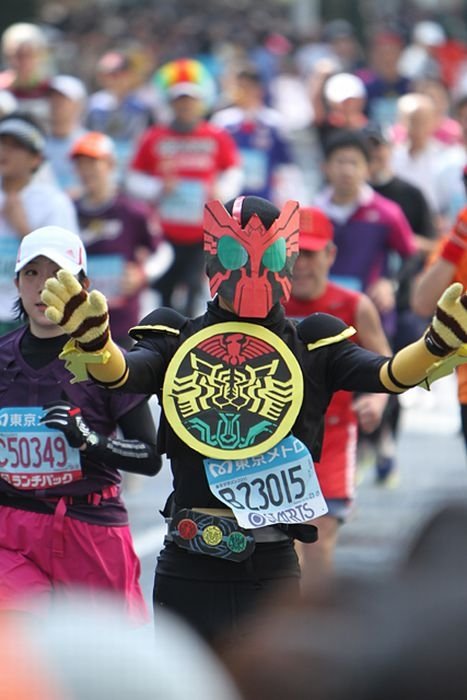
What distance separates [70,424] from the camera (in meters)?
5.04

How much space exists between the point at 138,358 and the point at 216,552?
0.53 metres

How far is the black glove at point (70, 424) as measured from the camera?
5.03 meters

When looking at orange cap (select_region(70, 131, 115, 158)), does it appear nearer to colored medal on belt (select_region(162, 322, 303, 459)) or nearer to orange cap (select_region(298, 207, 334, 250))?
orange cap (select_region(298, 207, 334, 250))

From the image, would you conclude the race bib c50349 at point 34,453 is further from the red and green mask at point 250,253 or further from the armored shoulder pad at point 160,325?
the red and green mask at point 250,253

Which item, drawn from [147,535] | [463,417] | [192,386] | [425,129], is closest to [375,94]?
[425,129]

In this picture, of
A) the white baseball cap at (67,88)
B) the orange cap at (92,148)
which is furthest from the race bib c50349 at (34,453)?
the white baseball cap at (67,88)

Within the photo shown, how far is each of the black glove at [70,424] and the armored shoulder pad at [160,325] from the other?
0.41 m

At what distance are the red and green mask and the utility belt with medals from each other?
0.09 meters

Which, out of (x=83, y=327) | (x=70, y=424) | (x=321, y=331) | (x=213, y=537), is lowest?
(x=213, y=537)

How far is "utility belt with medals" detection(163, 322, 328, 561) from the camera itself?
15.2 ft

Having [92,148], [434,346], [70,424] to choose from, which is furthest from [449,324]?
[92,148]

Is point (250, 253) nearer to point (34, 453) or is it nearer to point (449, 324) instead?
point (449, 324)

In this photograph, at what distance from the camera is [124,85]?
55.6 ft

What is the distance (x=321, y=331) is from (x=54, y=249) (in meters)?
0.92
